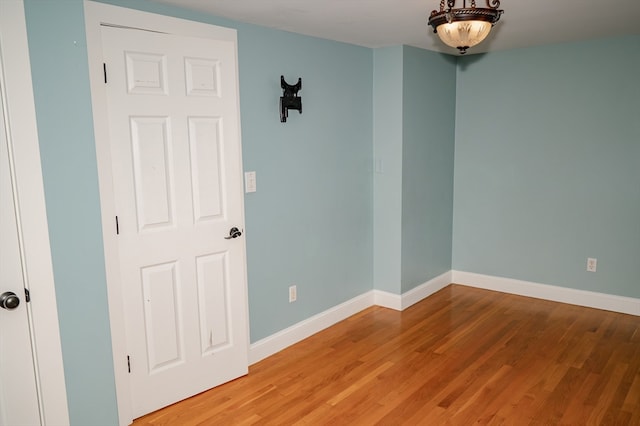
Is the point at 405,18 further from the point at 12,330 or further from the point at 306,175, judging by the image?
the point at 12,330

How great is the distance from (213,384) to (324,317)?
1.14 m

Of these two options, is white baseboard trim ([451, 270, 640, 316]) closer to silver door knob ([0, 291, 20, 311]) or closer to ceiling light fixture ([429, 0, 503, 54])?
ceiling light fixture ([429, 0, 503, 54])

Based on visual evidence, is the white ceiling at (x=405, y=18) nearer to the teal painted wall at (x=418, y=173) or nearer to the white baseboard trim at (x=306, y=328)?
the teal painted wall at (x=418, y=173)

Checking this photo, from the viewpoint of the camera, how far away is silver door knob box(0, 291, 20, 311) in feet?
6.63

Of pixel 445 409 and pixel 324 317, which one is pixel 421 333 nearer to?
pixel 324 317

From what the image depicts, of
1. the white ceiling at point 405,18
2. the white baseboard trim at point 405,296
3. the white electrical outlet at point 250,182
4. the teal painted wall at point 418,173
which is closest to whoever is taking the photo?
the white ceiling at point 405,18

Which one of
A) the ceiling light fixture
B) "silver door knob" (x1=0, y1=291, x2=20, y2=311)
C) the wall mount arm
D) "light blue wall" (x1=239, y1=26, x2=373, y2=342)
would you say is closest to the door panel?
"silver door knob" (x1=0, y1=291, x2=20, y2=311)

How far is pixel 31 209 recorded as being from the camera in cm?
215

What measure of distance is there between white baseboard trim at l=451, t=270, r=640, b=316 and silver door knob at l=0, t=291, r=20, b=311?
4.01m

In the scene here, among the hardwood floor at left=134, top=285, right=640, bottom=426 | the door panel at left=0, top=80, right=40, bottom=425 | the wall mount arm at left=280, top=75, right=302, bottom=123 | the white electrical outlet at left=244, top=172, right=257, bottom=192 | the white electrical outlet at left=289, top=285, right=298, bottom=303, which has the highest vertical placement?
the wall mount arm at left=280, top=75, right=302, bottom=123

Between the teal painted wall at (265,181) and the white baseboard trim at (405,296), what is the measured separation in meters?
0.20

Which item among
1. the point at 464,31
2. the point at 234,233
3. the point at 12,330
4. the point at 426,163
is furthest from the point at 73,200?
the point at 426,163

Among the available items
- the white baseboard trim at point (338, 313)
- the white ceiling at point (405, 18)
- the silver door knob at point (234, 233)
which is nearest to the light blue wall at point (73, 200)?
the white ceiling at point (405, 18)

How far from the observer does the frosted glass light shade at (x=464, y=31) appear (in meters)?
2.13
